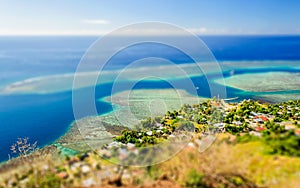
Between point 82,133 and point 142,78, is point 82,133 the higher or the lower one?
the lower one

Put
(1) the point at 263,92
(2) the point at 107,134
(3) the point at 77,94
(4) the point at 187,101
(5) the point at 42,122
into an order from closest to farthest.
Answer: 1. (2) the point at 107,134
2. (5) the point at 42,122
3. (4) the point at 187,101
4. (3) the point at 77,94
5. (1) the point at 263,92

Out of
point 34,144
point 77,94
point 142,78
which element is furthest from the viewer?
point 142,78

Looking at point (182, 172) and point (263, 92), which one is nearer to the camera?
point (182, 172)

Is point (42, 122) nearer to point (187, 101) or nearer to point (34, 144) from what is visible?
point (34, 144)

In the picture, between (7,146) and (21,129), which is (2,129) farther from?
(7,146)

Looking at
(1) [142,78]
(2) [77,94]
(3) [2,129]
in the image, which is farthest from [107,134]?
(1) [142,78]

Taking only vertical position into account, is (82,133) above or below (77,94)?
below

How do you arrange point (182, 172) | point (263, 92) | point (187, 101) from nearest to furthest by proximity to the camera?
point (182, 172) → point (187, 101) → point (263, 92)

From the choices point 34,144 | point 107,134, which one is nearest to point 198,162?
point 107,134

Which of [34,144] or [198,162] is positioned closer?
[198,162]
